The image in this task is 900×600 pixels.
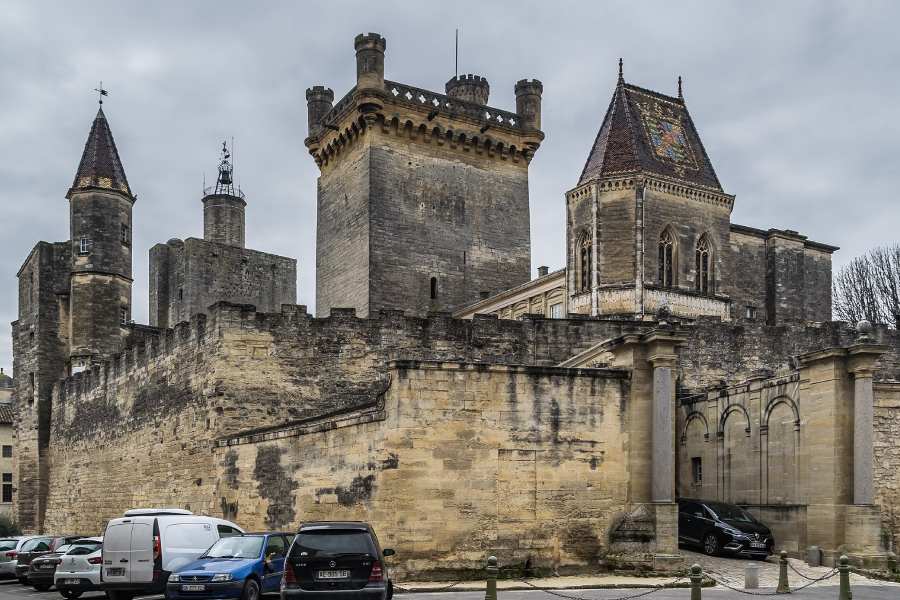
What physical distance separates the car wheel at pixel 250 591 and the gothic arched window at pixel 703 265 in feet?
101

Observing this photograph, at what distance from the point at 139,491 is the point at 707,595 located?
805 inches

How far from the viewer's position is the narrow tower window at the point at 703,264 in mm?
42406

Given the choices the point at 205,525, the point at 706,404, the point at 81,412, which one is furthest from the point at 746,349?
the point at 81,412

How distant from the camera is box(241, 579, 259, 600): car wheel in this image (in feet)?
48.0

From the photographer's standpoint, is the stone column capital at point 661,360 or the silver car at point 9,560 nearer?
the stone column capital at point 661,360

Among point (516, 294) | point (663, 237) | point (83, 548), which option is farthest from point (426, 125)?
point (83, 548)

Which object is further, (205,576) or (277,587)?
(277,587)

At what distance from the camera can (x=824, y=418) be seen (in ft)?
65.0

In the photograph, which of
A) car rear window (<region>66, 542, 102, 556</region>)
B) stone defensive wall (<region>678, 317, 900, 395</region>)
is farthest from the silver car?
stone defensive wall (<region>678, 317, 900, 395</region>)

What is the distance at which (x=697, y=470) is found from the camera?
2469 cm

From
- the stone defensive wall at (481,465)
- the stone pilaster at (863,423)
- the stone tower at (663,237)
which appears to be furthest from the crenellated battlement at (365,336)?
the stone tower at (663,237)

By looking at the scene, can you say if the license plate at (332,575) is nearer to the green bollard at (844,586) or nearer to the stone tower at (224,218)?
the green bollard at (844,586)

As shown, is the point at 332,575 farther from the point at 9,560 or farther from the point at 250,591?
the point at 9,560

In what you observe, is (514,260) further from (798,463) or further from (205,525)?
(205,525)
